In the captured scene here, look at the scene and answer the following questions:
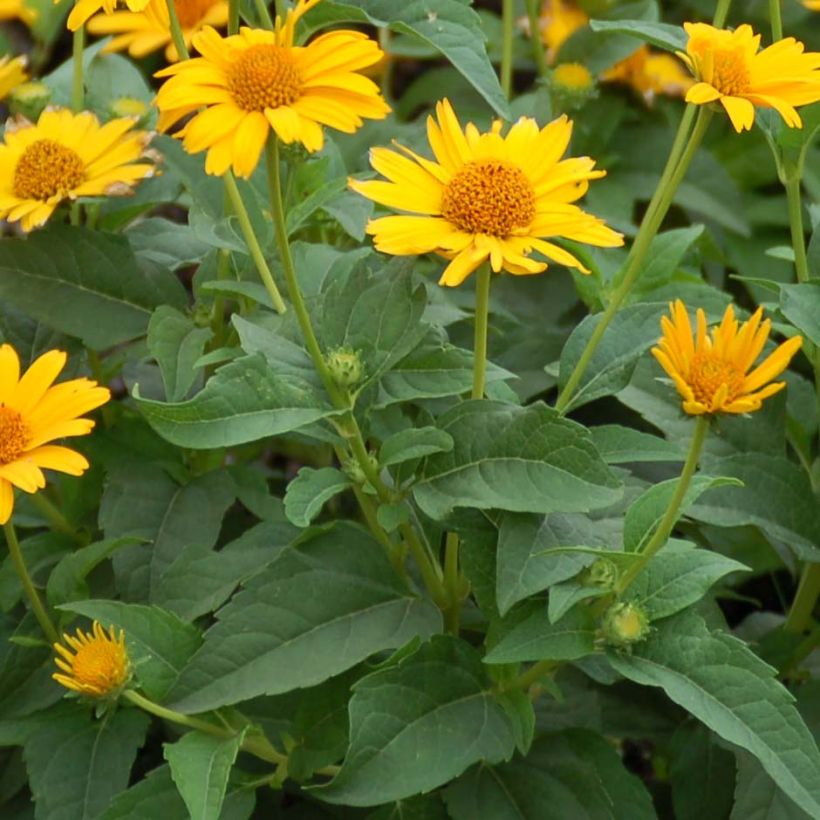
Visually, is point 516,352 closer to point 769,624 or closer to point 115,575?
point 769,624

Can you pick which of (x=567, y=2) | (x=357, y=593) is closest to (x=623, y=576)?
(x=357, y=593)

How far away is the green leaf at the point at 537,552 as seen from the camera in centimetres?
90

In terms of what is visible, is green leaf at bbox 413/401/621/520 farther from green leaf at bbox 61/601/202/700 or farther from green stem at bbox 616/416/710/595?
green leaf at bbox 61/601/202/700

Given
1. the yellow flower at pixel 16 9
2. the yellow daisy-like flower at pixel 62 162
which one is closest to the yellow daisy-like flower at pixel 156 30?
the yellow flower at pixel 16 9

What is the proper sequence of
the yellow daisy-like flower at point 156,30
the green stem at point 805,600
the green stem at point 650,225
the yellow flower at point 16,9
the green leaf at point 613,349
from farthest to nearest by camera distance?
the yellow flower at point 16,9 → the yellow daisy-like flower at point 156,30 → the green stem at point 805,600 → the green leaf at point 613,349 → the green stem at point 650,225

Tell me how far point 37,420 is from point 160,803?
0.32 meters

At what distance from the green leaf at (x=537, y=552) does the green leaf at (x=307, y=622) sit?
12 cm

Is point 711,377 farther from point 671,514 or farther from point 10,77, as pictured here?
point 10,77

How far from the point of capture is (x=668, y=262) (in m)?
1.24

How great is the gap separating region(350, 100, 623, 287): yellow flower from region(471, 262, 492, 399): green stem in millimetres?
16

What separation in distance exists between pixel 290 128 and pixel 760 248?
131 centimetres

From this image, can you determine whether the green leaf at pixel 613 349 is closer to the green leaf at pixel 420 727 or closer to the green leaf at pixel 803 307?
the green leaf at pixel 803 307

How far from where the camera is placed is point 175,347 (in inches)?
43.5

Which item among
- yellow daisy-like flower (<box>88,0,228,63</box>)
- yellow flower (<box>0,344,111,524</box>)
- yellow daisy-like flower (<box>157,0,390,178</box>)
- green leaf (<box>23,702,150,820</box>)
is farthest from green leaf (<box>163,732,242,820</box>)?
yellow daisy-like flower (<box>88,0,228,63</box>)
